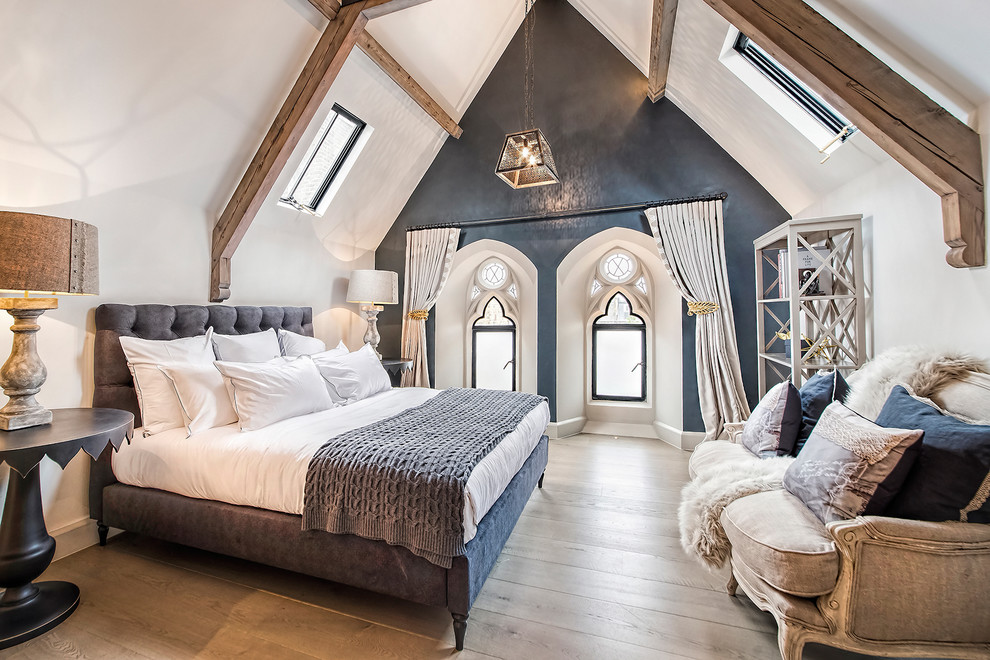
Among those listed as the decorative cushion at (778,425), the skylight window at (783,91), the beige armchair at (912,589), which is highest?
the skylight window at (783,91)

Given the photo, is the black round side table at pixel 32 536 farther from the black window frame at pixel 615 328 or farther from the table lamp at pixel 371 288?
the black window frame at pixel 615 328

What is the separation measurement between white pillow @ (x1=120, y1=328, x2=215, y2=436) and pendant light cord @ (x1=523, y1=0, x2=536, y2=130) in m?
3.63

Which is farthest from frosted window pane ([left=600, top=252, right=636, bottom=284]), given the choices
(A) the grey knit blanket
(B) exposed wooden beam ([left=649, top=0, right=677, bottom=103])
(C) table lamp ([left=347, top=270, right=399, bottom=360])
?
(A) the grey knit blanket

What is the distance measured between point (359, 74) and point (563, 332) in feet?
9.68

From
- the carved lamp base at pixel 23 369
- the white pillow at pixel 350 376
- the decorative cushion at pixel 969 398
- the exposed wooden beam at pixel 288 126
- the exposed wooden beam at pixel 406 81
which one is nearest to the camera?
the decorative cushion at pixel 969 398

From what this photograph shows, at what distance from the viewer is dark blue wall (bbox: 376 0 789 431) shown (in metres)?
3.73

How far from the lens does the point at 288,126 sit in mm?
2879

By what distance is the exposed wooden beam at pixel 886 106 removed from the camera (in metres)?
1.69

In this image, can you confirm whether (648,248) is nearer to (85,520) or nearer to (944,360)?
(944,360)

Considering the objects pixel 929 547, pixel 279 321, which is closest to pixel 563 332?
pixel 279 321

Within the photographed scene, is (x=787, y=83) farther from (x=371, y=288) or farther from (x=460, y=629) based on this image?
(x=371, y=288)

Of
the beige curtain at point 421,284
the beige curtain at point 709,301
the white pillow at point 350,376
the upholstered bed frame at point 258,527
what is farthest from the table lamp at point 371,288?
the beige curtain at point 709,301

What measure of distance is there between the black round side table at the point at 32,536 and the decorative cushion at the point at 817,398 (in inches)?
125

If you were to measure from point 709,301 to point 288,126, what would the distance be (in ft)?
11.8
